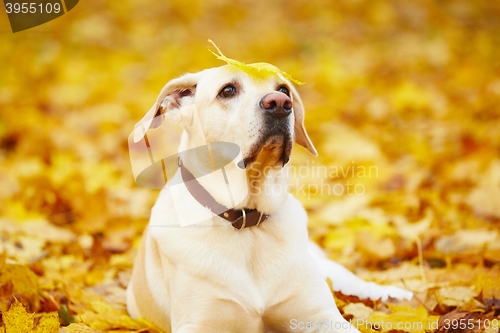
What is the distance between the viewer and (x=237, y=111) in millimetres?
2951

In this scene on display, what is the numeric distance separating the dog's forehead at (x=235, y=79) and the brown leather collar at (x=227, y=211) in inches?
20.5

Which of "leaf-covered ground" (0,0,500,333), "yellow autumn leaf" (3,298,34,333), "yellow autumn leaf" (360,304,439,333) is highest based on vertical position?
"yellow autumn leaf" (3,298,34,333)

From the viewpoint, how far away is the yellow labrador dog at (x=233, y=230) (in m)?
2.76

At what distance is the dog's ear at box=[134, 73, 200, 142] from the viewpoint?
3039 mm

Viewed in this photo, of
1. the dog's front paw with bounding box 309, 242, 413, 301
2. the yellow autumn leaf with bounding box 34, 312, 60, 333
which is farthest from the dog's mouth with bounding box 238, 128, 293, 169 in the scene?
the yellow autumn leaf with bounding box 34, 312, 60, 333

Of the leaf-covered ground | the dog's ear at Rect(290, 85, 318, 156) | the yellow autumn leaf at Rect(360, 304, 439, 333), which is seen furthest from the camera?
the leaf-covered ground

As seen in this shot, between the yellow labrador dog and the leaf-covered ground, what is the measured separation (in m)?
0.37

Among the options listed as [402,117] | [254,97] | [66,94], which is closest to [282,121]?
[254,97]

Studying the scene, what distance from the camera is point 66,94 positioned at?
888 cm

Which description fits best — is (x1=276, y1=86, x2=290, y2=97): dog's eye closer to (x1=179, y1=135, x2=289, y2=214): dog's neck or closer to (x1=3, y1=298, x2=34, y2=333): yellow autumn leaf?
(x1=179, y1=135, x2=289, y2=214): dog's neck

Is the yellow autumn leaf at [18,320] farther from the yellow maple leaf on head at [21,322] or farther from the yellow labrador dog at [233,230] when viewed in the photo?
the yellow labrador dog at [233,230]

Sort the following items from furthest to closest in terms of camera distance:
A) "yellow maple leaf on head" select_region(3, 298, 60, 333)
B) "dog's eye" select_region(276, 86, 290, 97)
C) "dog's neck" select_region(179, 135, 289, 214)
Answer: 1. "dog's eye" select_region(276, 86, 290, 97)
2. "dog's neck" select_region(179, 135, 289, 214)
3. "yellow maple leaf on head" select_region(3, 298, 60, 333)

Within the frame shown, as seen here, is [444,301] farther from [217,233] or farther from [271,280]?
[217,233]

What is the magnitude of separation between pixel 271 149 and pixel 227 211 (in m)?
0.38
